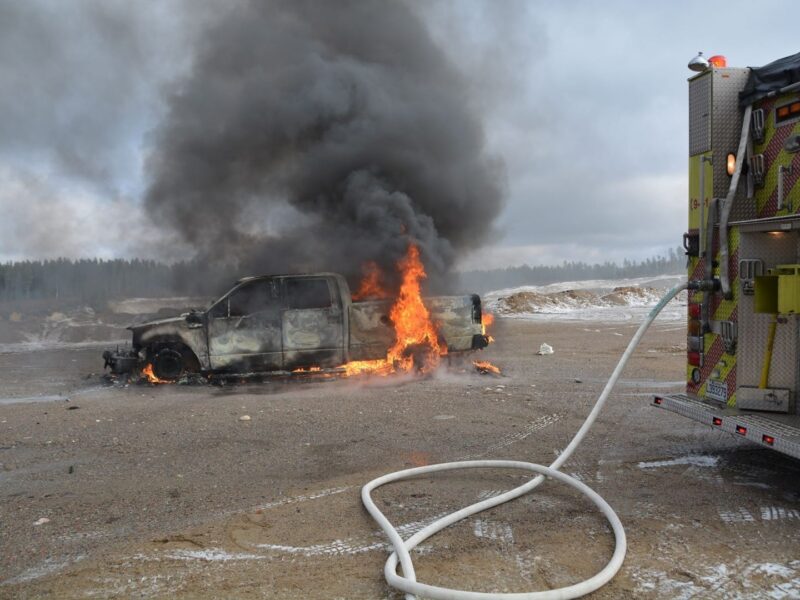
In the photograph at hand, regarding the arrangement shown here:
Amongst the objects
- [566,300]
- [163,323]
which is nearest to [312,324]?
[163,323]

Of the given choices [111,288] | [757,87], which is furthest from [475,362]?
[111,288]

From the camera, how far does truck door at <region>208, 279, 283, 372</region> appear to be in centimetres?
941

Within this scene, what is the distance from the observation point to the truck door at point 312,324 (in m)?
9.48

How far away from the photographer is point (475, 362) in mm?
10891

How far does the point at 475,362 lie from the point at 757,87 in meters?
7.00

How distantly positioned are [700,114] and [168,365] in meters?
8.04

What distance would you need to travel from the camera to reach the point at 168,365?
9.57 m

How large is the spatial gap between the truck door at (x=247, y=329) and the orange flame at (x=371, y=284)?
1.47 meters

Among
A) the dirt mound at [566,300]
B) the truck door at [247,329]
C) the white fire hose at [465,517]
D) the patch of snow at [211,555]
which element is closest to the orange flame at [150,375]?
the truck door at [247,329]

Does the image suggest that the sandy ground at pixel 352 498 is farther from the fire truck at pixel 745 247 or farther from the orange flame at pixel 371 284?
the orange flame at pixel 371 284

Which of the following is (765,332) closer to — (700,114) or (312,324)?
(700,114)

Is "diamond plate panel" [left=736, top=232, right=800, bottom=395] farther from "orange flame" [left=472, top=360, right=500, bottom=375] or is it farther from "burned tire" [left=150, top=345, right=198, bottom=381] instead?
"burned tire" [left=150, top=345, right=198, bottom=381]

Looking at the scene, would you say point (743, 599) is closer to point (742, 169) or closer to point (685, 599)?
point (685, 599)

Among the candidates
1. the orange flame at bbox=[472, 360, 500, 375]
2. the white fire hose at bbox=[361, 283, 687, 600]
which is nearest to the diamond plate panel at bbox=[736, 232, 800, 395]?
the white fire hose at bbox=[361, 283, 687, 600]
